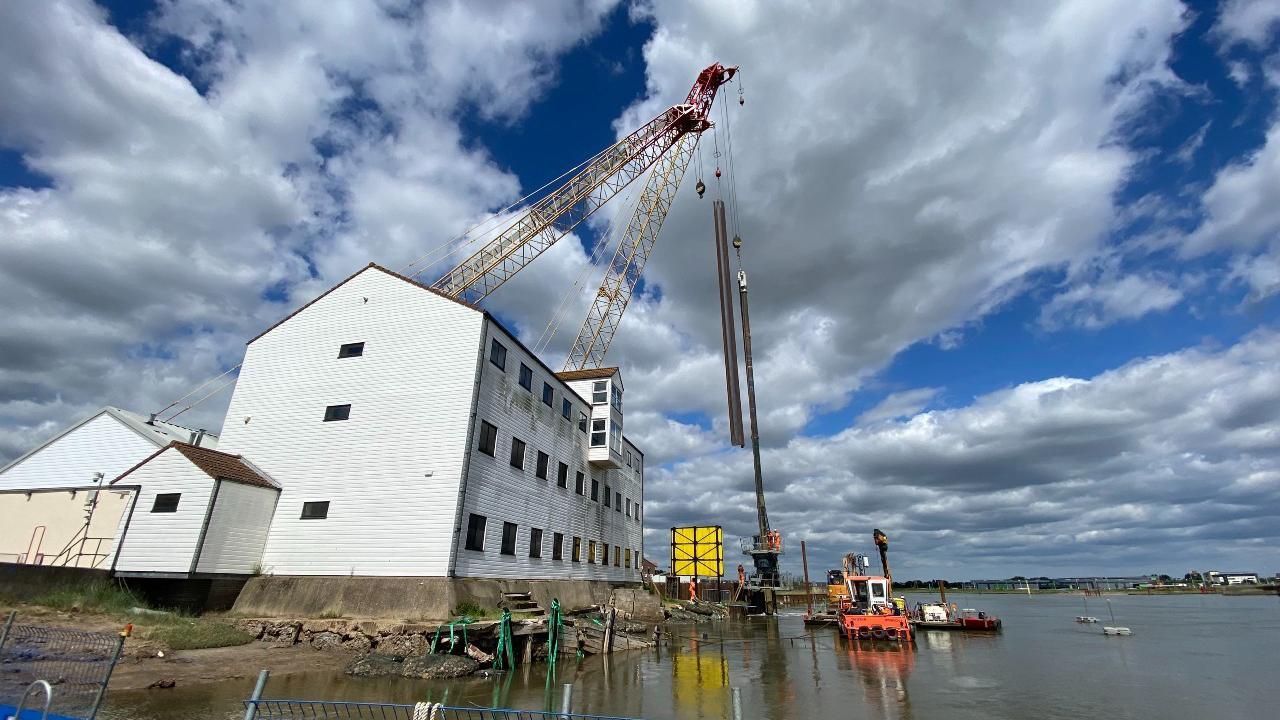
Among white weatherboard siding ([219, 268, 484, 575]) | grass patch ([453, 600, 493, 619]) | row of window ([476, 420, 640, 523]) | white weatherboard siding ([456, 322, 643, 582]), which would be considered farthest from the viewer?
row of window ([476, 420, 640, 523])

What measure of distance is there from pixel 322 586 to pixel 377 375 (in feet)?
31.3

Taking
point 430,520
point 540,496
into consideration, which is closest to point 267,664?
point 430,520

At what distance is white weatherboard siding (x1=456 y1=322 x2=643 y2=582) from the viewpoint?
2820 centimetres

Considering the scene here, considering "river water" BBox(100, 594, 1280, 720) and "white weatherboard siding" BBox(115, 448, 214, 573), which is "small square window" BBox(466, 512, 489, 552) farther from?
"white weatherboard siding" BBox(115, 448, 214, 573)

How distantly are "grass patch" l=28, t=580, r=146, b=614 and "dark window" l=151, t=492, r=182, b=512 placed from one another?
313 cm

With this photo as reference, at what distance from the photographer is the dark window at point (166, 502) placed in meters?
25.4

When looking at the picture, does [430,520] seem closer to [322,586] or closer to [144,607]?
[322,586]

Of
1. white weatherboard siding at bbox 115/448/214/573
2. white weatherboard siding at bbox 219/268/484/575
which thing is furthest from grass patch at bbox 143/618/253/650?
white weatherboard siding at bbox 219/268/484/575

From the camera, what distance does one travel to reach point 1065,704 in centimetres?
2153

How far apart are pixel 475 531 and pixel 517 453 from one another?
17.9 ft

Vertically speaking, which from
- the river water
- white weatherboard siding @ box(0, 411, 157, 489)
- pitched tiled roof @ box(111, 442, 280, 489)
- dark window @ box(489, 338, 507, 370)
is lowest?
the river water

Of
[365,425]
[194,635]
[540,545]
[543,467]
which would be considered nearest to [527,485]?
[543,467]

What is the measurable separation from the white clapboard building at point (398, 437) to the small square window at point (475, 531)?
85 mm

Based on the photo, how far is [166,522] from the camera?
82.5ft
